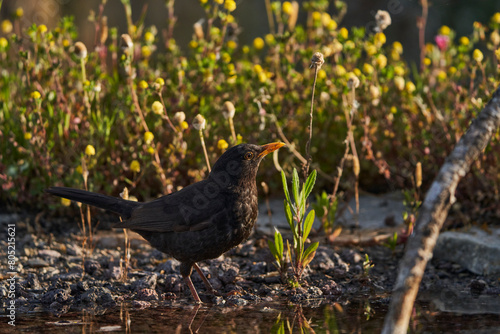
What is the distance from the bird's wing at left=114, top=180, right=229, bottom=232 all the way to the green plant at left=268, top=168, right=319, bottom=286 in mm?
406

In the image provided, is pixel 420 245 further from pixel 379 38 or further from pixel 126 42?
pixel 379 38

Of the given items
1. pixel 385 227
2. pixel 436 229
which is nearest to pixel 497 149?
pixel 385 227

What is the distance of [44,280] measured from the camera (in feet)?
14.3

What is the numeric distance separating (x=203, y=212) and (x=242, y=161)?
16.5 inches

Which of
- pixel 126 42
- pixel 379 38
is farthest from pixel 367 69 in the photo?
pixel 126 42

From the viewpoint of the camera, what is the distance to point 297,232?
4.13 m

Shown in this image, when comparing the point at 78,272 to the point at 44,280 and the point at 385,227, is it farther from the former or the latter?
the point at 385,227

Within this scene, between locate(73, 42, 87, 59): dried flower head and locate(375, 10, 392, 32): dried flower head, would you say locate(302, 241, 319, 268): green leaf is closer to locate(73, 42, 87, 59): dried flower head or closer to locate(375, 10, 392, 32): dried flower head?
locate(375, 10, 392, 32): dried flower head

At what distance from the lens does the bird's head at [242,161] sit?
4059 millimetres

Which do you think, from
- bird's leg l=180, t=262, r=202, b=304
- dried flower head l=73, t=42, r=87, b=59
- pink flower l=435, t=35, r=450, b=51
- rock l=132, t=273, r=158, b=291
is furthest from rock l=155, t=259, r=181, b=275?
pink flower l=435, t=35, r=450, b=51

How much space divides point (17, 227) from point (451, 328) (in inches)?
143

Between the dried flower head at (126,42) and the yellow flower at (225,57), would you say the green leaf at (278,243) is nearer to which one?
the dried flower head at (126,42)

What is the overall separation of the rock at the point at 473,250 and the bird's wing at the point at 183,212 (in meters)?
1.84

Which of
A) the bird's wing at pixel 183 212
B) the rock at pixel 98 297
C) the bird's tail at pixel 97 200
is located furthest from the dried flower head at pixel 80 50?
the rock at pixel 98 297
